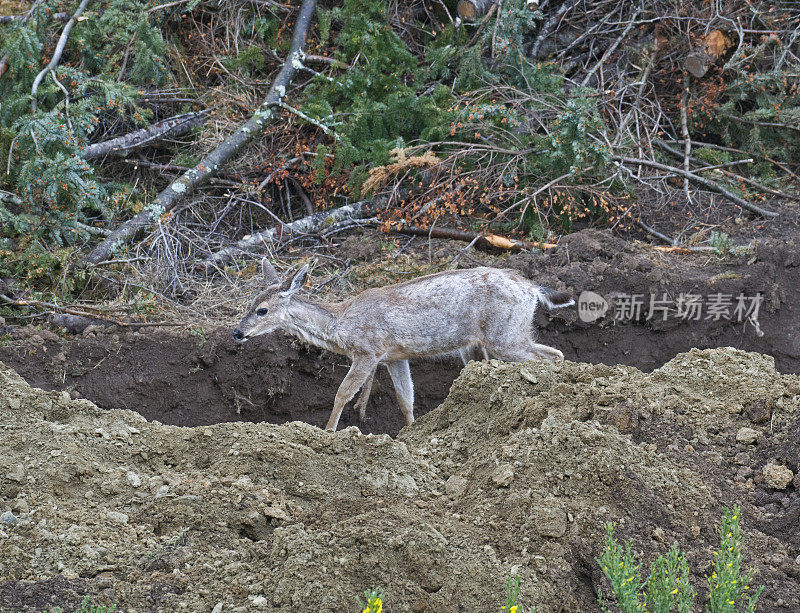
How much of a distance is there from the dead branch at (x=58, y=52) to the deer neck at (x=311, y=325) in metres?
4.81

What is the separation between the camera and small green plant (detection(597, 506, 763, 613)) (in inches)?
132

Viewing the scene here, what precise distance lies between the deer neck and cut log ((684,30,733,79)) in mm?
7291

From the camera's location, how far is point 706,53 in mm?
12367

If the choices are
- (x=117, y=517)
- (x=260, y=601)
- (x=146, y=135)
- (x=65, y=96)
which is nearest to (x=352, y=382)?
(x=117, y=517)

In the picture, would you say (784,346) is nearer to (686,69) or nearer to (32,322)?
(686,69)

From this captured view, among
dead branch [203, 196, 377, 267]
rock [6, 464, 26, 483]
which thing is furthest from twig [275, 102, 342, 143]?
rock [6, 464, 26, 483]

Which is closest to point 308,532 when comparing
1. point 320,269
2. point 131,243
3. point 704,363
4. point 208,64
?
point 704,363

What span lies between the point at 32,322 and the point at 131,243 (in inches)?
78.0

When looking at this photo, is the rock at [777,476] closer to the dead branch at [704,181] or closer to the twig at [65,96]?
the dead branch at [704,181]

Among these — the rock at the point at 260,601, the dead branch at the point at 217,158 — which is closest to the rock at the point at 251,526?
the rock at the point at 260,601

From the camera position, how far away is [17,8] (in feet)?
39.8

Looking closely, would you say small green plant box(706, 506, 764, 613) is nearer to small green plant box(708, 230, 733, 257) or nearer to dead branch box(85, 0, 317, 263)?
small green plant box(708, 230, 733, 257)

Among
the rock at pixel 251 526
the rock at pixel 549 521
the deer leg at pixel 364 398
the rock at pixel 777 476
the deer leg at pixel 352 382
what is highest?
the rock at pixel 777 476

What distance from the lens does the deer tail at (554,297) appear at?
8367mm
